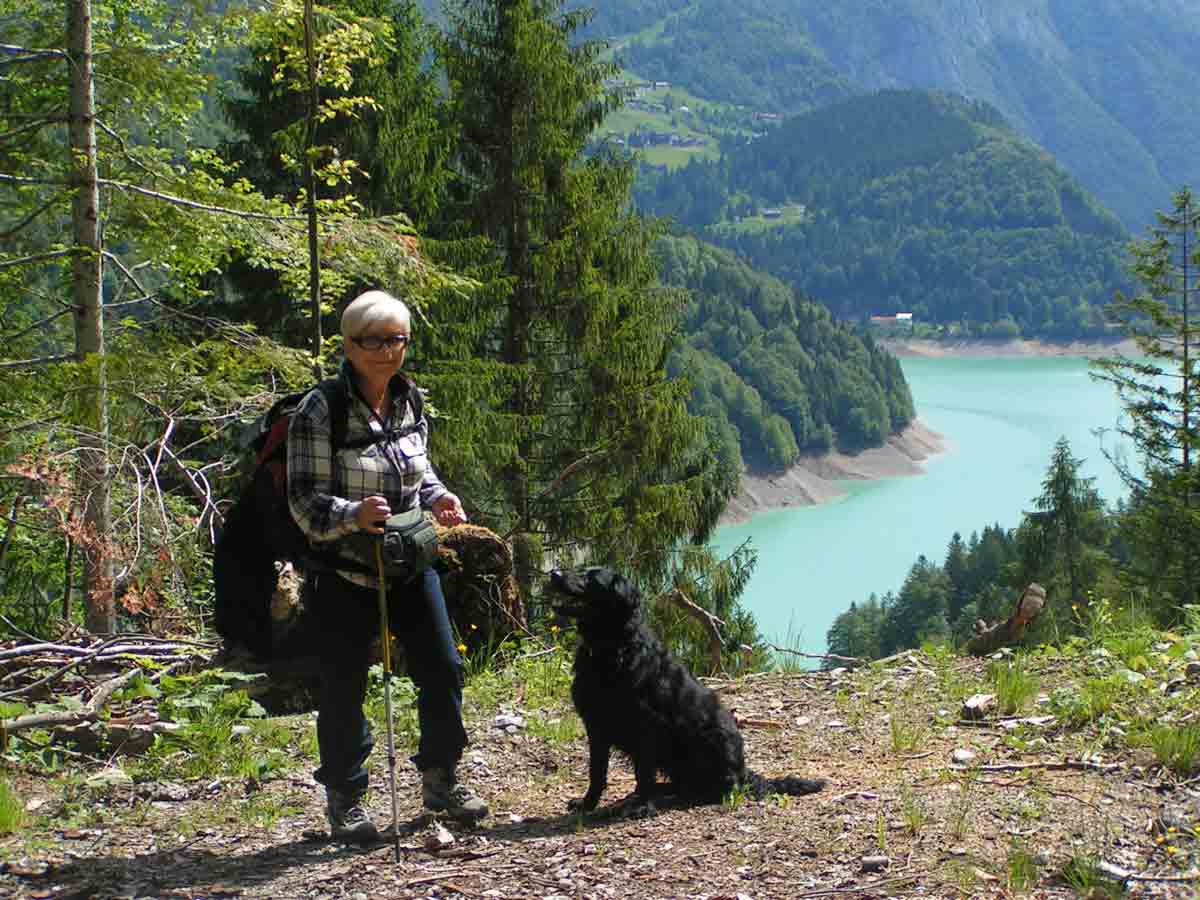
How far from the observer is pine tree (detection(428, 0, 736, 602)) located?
16156mm

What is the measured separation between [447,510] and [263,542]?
574mm

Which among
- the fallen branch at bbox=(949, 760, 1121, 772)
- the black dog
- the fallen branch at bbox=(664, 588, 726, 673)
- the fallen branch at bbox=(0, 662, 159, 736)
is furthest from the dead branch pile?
the fallen branch at bbox=(949, 760, 1121, 772)

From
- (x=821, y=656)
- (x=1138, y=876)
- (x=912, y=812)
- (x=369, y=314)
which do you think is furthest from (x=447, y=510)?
(x=821, y=656)

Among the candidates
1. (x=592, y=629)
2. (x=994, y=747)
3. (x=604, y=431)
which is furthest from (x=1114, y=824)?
(x=604, y=431)

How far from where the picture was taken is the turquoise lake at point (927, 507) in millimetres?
75625

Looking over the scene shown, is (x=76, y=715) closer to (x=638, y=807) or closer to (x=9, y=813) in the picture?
(x=9, y=813)

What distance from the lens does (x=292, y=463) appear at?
11.4 feet

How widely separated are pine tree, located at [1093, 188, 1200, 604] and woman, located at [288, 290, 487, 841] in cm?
2491

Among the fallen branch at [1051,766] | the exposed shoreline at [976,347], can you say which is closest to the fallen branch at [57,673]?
the fallen branch at [1051,766]

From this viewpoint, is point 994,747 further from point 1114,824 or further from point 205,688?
point 205,688

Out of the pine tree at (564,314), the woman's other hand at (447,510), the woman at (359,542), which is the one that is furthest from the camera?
the pine tree at (564,314)

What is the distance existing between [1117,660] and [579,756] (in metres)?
2.52

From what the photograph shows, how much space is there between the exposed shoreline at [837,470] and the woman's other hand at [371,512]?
310 ft

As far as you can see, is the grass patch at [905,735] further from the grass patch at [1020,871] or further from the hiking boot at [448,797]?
the hiking boot at [448,797]
